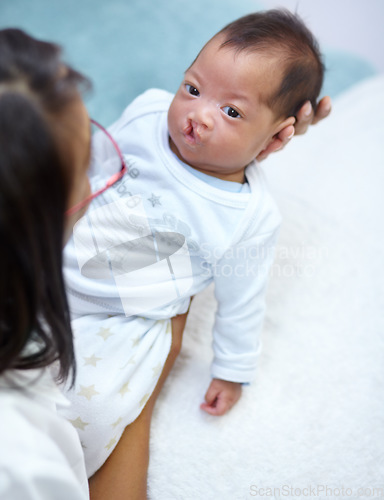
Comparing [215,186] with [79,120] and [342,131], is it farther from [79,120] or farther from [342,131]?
[342,131]

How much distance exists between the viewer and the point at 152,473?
2.71ft

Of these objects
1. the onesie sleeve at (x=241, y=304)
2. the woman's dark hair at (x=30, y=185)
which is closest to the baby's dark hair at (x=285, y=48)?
the onesie sleeve at (x=241, y=304)

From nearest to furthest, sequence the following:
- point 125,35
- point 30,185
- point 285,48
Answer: point 30,185 → point 285,48 → point 125,35

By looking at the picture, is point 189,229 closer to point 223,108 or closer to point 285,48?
point 223,108

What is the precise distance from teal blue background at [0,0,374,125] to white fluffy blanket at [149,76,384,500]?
533mm

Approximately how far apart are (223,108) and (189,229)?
0.20 m

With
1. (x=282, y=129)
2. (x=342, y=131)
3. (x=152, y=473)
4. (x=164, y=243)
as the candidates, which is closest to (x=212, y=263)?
(x=164, y=243)

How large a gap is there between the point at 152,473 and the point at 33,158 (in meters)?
0.62

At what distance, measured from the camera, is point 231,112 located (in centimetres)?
79

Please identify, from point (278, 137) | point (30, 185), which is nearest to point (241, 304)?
point (278, 137)

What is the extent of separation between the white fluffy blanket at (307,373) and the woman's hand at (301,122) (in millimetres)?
323

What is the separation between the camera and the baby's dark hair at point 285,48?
0.77 metres

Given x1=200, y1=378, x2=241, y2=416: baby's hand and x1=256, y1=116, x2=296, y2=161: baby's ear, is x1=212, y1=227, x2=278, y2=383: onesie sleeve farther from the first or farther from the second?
x1=256, y1=116, x2=296, y2=161: baby's ear

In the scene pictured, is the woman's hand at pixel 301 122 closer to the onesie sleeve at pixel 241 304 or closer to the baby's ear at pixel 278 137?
the baby's ear at pixel 278 137
